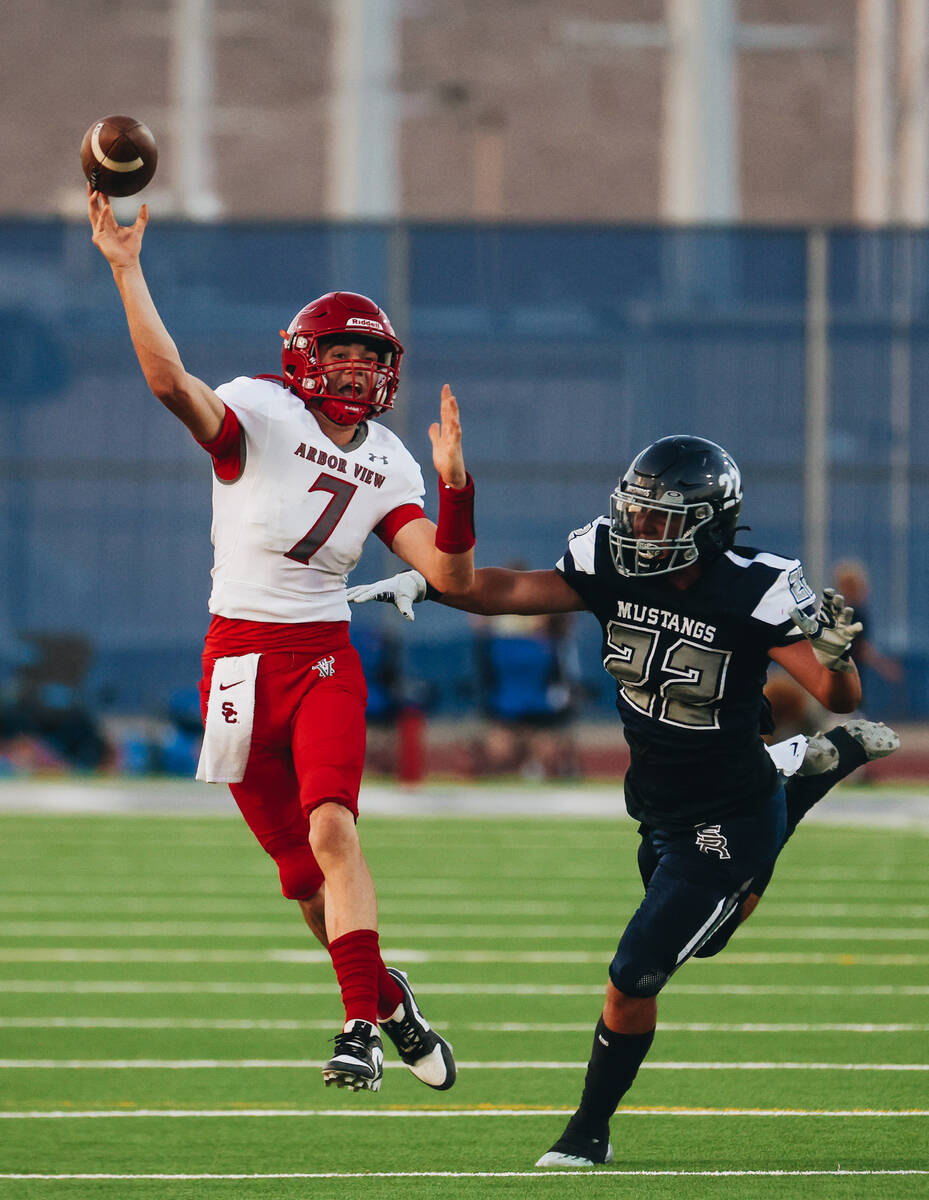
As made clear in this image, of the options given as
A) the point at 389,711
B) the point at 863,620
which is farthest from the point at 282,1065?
the point at 863,620

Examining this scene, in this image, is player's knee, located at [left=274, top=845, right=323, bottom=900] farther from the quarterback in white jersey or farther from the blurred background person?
the blurred background person

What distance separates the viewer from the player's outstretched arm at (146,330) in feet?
17.0

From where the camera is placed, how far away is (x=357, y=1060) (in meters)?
4.90

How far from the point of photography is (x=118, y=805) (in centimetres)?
1509

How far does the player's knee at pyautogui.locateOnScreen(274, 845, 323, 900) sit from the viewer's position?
226 inches

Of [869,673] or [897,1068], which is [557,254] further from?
[897,1068]

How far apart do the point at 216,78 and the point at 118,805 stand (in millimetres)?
35261

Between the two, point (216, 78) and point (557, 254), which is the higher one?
point (216, 78)

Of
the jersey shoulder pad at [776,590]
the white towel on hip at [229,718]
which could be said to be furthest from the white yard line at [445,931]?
the jersey shoulder pad at [776,590]

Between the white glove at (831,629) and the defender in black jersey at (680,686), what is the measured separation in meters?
0.06

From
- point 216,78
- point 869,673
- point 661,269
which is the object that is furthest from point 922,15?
point 216,78

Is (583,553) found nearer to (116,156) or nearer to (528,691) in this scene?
(116,156)

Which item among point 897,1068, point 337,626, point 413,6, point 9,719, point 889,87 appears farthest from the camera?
point 413,6

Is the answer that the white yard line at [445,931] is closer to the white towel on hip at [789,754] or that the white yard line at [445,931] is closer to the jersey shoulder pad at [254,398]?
the white towel on hip at [789,754]
